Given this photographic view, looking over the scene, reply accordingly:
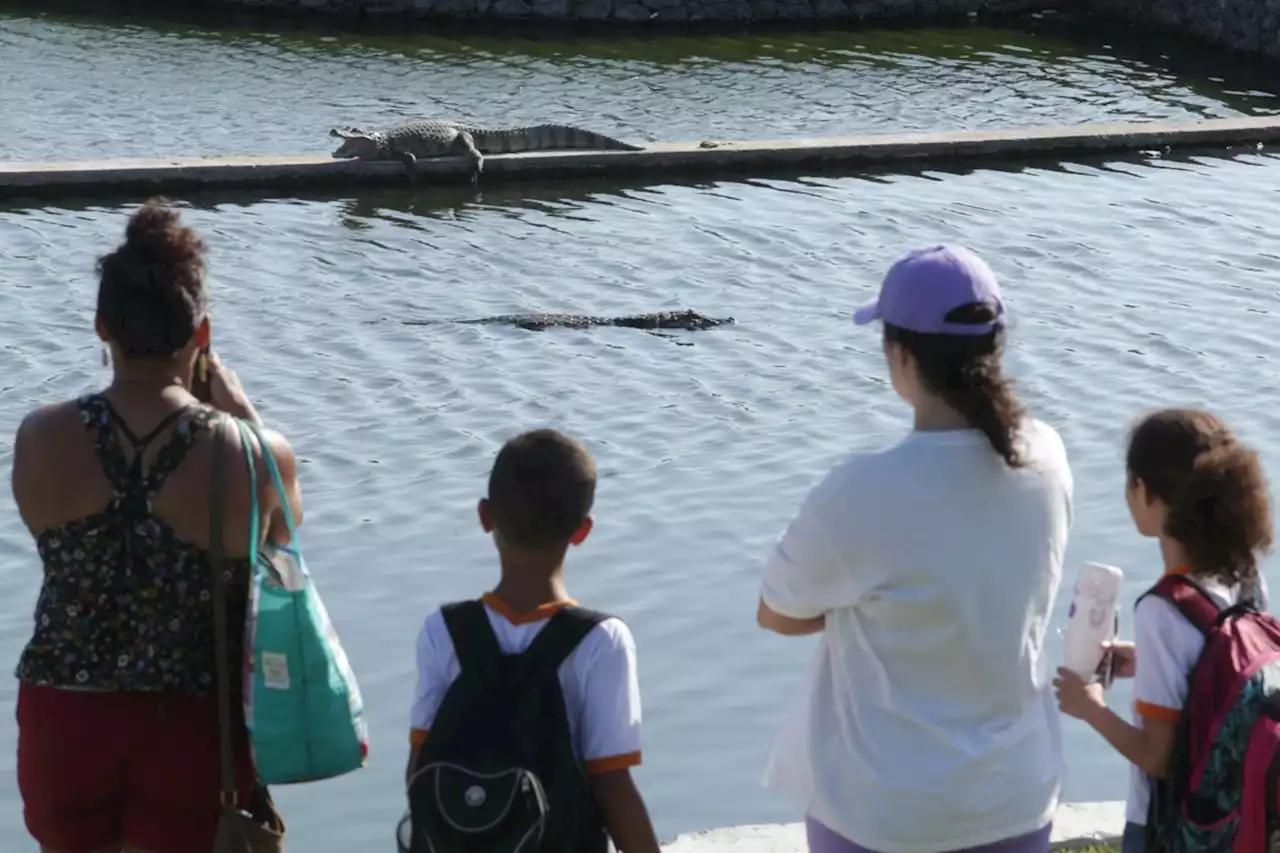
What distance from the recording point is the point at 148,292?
3152 millimetres

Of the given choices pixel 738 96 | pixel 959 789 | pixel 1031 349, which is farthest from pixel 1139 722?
pixel 738 96

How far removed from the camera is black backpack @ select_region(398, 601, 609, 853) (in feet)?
9.51

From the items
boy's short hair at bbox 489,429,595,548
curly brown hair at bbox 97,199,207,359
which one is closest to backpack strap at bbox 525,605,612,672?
boy's short hair at bbox 489,429,595,548

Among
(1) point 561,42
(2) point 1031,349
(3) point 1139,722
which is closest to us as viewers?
(3) point 1139,722

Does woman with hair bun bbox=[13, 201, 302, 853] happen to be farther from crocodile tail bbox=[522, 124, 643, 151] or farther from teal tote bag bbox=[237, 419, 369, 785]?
crocodile tail bbox=[522, 124, 643, 151]

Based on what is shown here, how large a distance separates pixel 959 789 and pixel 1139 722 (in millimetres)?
460

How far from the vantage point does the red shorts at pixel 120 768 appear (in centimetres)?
317

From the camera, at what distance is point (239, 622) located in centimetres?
325

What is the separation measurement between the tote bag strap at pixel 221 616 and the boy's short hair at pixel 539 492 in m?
0.45

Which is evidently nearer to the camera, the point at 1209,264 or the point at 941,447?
the point at 941,447

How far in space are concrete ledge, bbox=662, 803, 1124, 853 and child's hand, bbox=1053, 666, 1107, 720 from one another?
1121 mm

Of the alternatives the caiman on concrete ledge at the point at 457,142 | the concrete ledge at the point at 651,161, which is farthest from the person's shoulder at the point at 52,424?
the caiman on concrete ledge at the point at 457,142

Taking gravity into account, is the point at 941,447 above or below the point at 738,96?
above

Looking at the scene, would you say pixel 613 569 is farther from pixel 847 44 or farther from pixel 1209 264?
pixel 847 44
